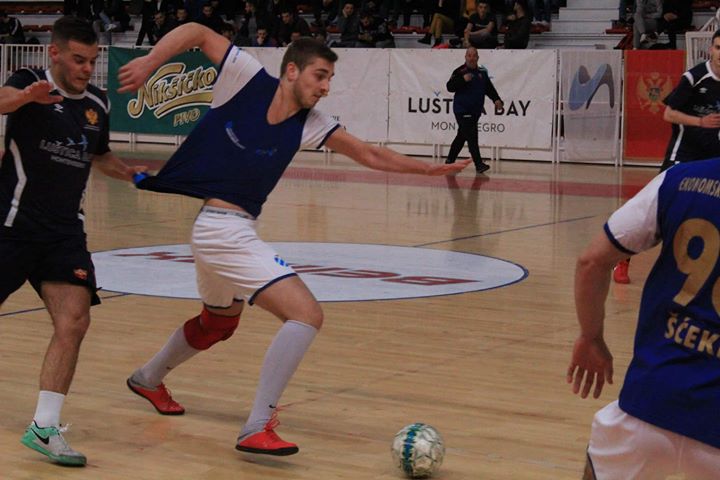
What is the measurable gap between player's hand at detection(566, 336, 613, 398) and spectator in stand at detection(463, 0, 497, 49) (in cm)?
2192

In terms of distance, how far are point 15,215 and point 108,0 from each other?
2931 centimetres

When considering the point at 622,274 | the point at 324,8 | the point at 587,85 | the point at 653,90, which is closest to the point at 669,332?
the point at 622,274

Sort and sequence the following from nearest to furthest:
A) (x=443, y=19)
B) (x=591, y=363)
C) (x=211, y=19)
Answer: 1. (x=591, y=363)
2. (x=443, y=19)
3. (x=211, y=19)

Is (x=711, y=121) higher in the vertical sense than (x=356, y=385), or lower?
higher

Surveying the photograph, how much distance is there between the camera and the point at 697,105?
386 inches

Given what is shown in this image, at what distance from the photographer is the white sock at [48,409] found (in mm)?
5449

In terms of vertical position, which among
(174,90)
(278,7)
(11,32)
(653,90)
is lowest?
(174,90)

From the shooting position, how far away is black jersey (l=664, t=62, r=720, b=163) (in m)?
9.77

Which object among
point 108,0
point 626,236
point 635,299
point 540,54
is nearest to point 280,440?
point 626,236

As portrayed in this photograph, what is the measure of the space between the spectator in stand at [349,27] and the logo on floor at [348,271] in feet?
49.6

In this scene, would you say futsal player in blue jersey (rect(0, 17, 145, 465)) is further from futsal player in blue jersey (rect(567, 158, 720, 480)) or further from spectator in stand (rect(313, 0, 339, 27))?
spectator in stand (rect(313, 0, 339, 27))

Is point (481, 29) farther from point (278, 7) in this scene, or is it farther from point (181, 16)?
point (181, 16)

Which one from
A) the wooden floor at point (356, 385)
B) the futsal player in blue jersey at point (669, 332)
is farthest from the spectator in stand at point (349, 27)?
the futsal player in blue jersey at point (669, 332)

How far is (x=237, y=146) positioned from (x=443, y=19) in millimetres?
22544
